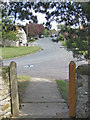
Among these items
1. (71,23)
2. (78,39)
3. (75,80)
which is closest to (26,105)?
(75,80)

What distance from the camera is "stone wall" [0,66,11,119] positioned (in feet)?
11.2

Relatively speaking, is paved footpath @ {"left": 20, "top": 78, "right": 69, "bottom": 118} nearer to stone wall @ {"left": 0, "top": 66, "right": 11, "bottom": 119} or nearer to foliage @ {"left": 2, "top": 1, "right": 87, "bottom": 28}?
stone wall @ {"left": 0, "top": 66, "right": 11, "bottom": 119}

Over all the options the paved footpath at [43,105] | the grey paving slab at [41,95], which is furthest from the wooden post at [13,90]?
the grey paving slab at [41,95]

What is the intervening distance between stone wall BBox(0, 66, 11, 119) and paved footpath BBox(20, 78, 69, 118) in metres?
0.49

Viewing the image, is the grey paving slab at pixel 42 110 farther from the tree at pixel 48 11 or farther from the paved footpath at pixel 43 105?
the tree at pixel 48 11

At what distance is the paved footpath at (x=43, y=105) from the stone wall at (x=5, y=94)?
0.49 m

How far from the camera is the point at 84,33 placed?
517 centimetres

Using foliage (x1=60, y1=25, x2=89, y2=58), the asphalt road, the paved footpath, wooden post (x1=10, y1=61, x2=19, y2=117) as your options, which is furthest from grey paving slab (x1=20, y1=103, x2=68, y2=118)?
the asphalt road

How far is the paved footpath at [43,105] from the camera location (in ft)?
12.6

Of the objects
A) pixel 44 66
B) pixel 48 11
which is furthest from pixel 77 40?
pixel 44 66

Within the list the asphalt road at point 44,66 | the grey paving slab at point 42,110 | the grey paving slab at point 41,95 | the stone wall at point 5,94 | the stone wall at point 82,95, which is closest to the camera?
the stone wall at point 82,95

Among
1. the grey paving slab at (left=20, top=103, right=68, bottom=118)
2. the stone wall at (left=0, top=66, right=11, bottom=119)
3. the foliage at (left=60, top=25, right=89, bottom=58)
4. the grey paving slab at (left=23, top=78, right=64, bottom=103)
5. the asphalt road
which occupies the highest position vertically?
the foliage at (left=60, top=25, right=89, bottom=58)

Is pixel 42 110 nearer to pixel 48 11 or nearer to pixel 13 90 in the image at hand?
pixel 13 90

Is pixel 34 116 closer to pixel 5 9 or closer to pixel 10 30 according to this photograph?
pixel 10 30
